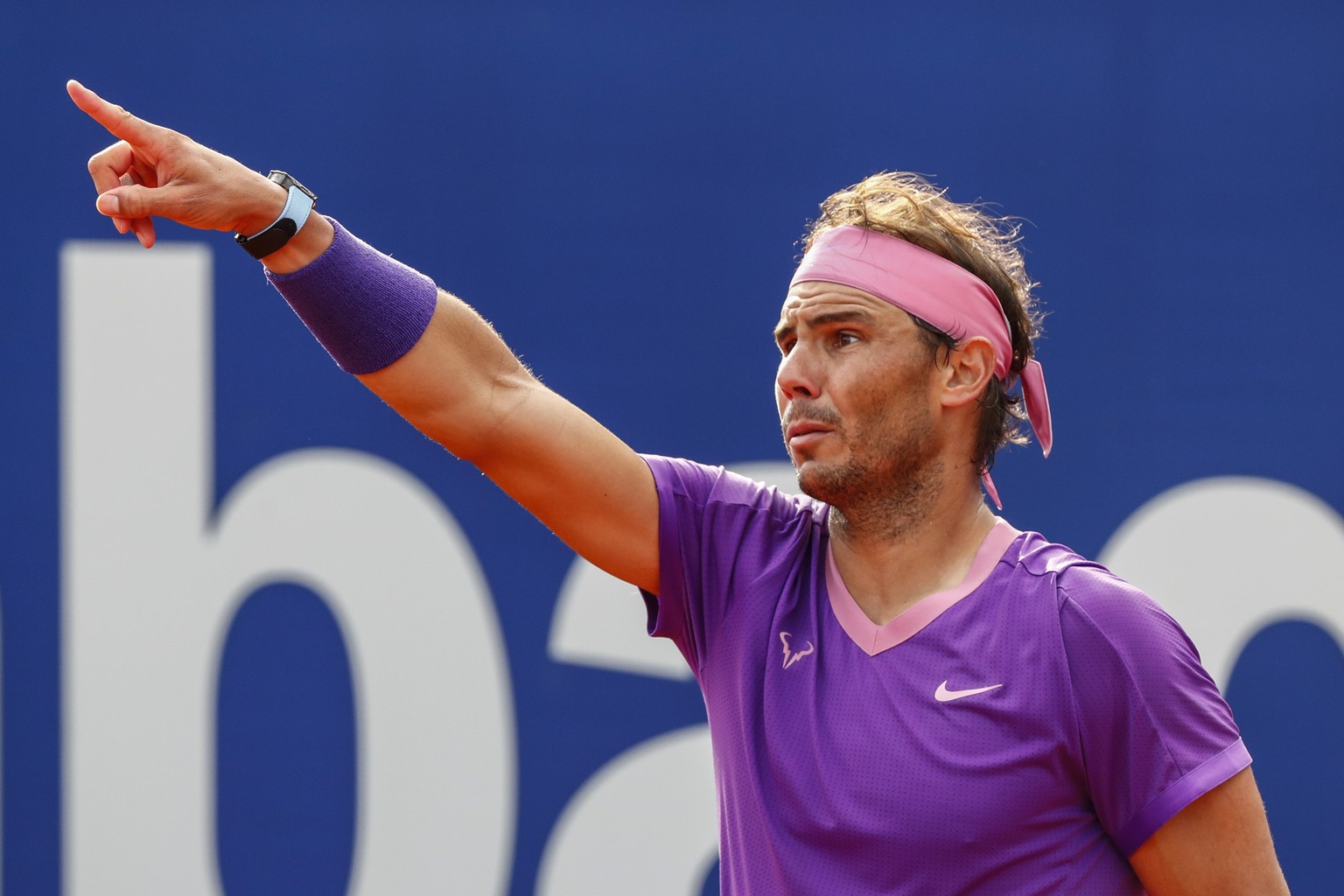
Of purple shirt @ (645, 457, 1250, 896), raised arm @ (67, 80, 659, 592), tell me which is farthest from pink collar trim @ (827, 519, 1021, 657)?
raised arm @ (67, 80, 659, 592)

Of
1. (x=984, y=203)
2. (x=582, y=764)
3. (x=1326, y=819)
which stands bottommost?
A: (x=1326, y=819)

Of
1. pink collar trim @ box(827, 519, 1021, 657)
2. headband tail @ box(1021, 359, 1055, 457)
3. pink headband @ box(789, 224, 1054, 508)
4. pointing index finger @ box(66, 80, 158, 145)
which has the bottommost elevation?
pink collar trim @ box(827, 519, 1021, 657)

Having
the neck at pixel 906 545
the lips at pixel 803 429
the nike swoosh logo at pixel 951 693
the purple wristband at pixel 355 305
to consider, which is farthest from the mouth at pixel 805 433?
the purple wristband at pixel 355 305

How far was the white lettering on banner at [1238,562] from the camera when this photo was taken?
3.11 meters

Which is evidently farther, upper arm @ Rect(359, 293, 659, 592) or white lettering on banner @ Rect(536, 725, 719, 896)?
white lettering on banner @ Rect(536, 725, 719, 896)

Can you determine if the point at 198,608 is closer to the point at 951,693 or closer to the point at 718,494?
the point at 718,494

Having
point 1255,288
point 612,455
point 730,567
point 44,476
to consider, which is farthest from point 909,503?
point 44,476

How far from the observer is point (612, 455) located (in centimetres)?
170

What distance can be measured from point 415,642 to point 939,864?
172 cm

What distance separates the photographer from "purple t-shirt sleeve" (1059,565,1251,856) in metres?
1.54

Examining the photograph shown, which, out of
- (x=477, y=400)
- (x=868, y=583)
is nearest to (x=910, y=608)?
(x=868, y=583)

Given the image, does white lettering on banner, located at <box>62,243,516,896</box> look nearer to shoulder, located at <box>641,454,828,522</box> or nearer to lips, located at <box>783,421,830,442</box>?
shoulder, located at <box>641,454,828,522</box>

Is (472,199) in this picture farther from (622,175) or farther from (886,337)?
(886,337)

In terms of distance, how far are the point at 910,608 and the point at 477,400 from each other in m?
0.60
